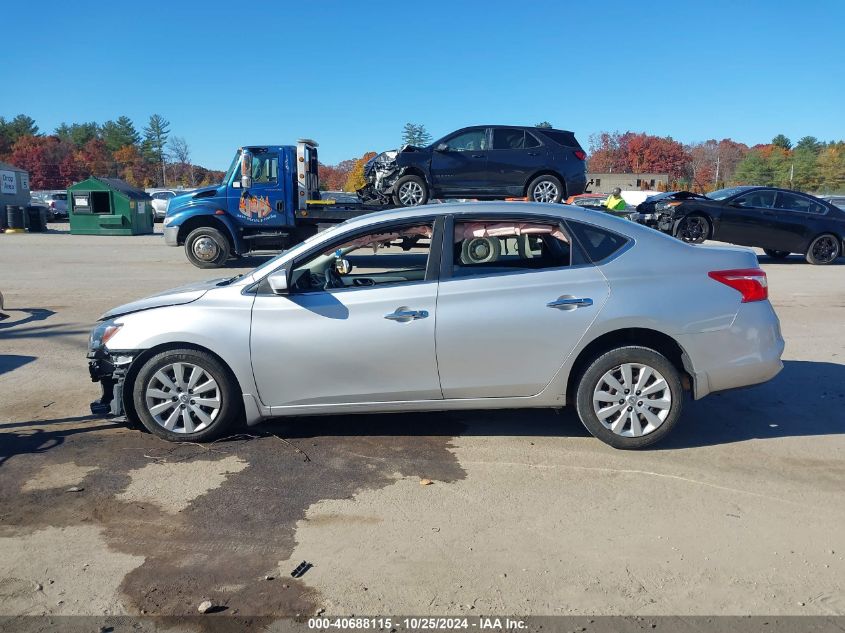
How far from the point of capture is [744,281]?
499 cm

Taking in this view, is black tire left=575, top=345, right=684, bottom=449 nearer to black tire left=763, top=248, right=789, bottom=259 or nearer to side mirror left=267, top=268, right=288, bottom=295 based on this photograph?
side mirror left=267, top=268, right=288, bottom=295

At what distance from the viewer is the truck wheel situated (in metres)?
15.7

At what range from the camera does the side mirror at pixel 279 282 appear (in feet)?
16.0

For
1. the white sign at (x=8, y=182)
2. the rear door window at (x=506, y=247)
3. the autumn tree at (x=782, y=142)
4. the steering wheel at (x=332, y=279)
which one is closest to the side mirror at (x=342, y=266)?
the steering wheel at (x=332, y=279)

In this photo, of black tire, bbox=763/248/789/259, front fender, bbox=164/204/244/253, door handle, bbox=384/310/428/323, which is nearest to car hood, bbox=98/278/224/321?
door handle, bbox=384/310/428/323

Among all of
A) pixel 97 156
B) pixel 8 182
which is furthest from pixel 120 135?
pixel 8 182

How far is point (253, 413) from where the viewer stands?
504 centimetres

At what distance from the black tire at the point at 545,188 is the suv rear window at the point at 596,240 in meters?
8.41

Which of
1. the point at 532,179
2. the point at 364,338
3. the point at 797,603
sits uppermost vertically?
the point at 532,179

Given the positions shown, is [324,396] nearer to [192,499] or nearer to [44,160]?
[192,499]

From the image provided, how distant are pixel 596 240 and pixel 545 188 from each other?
28.2ft

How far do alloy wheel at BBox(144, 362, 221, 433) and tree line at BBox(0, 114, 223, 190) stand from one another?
81.1 meters

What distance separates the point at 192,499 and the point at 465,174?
33.1 feet

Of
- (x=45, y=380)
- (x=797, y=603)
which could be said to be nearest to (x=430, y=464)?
(x=797, y=603)
